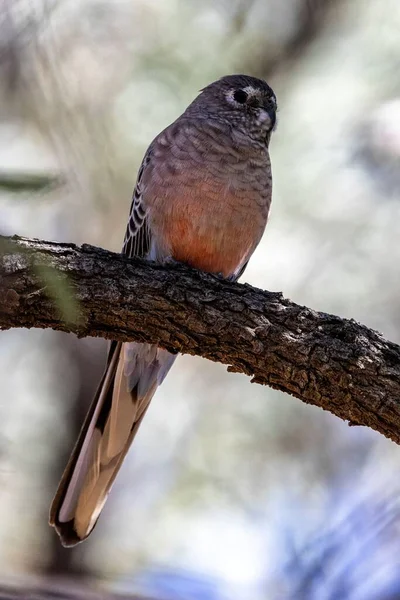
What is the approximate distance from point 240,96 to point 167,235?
1.28m

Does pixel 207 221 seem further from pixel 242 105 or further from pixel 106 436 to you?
pixel 106 436

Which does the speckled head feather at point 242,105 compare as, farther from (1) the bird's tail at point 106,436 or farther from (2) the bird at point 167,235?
(1) the bird's tail at point 106,436

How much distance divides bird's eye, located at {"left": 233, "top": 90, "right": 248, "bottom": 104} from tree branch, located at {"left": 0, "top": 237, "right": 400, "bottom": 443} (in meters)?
2.07

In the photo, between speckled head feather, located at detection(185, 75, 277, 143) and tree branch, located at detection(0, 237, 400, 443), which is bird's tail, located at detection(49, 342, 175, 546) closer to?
tree branch, located at detection(0, 237, 400, 443)

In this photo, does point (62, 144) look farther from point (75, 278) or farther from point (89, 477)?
point (89, 477)

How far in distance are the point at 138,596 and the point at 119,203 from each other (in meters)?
3.65

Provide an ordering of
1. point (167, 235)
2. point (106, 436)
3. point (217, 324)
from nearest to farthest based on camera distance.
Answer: point (217, 324)
point (106, 436)
point (167, 235)

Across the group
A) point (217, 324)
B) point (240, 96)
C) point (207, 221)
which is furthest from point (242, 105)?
point (217, 324)

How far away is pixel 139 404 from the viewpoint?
15.4 ft

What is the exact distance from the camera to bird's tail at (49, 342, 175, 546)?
4.31 metres

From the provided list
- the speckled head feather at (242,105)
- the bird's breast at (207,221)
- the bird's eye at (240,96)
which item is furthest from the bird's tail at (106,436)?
the bird's eye at (240,96)

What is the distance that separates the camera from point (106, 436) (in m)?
4.54

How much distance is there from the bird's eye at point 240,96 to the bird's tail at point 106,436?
5.91 ft

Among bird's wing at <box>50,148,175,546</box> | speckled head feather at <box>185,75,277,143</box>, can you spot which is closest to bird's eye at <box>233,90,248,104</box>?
speckled head feather at <box>185,75,277,143</box>
